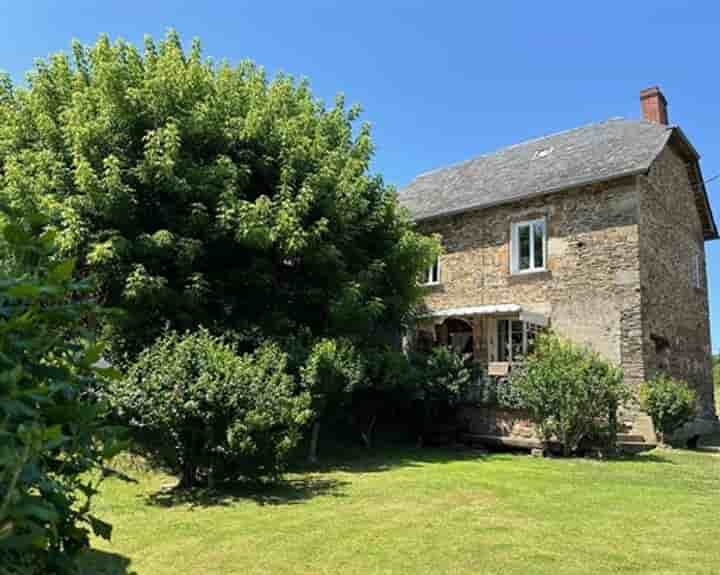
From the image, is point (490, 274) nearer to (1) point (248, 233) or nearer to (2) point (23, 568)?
(1) point (248, 233)

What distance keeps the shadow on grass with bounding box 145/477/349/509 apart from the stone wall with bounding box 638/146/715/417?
437 inches

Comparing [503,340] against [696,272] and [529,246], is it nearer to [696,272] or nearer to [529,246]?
[529,246]

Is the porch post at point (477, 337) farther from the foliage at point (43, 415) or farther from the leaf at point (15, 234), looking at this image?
the leaf at point (15, 234)

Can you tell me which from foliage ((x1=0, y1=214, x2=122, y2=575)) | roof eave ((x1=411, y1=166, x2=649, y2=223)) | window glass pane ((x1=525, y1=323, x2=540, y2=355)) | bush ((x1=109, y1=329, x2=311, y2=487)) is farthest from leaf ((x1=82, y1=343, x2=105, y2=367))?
window glass pane ((x1=525, y1=323, x2=540, y2=355))

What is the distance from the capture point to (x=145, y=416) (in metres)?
8.27

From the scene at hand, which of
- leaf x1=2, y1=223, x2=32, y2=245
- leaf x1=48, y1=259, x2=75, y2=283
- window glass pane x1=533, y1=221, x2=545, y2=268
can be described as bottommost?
leaf x1=48, y1=259, x2=75, y2=283

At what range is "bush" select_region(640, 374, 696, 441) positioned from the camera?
14781mm

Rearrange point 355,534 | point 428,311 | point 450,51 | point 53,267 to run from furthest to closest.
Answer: point 428,311 → point 450,51 → point 355,534 → point 53,267

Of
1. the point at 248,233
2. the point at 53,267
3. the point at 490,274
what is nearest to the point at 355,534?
the point at 53,267

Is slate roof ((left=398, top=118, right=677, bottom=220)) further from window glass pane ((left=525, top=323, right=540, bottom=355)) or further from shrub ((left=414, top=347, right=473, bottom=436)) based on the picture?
shrub ((left=414, top=347, right=473, bottom=436))

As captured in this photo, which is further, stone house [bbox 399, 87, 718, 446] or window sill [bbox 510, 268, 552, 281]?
window sill [bbox 510, 268, 552, 281]

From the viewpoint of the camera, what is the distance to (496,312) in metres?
18.1

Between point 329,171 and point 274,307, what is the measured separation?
350 centimetres

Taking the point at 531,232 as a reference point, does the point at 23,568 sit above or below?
below
